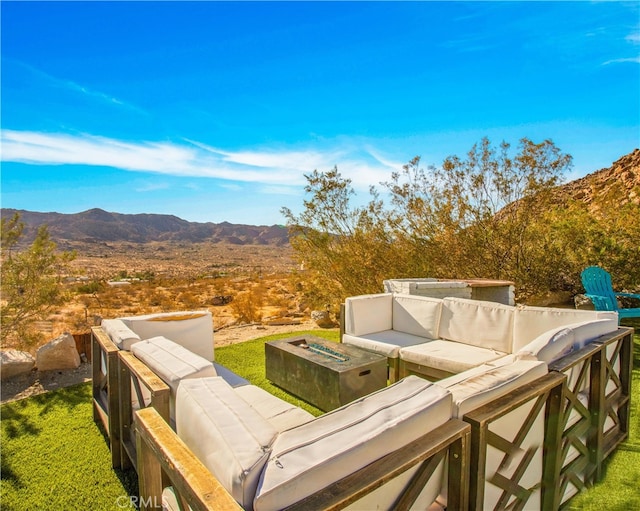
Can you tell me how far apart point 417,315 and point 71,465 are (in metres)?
3.62

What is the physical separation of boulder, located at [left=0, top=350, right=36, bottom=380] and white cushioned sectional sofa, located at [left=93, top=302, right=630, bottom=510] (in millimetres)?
3095

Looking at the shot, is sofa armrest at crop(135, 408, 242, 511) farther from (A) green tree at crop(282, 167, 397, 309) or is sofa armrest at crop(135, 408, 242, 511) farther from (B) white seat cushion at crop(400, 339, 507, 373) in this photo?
(A) green tree at crop(282, 167, 397, 309)

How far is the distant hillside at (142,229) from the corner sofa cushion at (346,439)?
150 feet

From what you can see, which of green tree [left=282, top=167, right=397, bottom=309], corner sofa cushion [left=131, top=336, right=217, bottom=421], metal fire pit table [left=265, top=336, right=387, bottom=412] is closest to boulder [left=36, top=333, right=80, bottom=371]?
metal fire pit table [left=265, top=336, right=387, bottom=412]

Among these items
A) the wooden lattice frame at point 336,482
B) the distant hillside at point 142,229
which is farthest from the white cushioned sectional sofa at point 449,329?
the distant hillside at point 142,229

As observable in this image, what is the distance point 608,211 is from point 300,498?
8438 millimetres

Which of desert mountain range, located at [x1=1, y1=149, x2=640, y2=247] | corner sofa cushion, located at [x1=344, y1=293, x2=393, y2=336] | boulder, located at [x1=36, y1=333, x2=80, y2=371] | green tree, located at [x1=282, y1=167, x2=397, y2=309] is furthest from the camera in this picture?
desert mountain range, located at [x1=1, y1=149, x2=640, y2=247]

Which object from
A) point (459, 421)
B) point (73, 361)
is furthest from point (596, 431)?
point (73, 361)

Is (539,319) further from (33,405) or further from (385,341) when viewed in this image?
(33,405)

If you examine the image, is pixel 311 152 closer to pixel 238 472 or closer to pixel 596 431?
pixel 596 431

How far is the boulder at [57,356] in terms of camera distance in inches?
190

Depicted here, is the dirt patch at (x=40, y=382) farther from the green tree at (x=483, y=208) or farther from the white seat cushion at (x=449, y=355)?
the green tree at (x=483, y=208)

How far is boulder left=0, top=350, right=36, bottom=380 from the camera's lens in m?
4.62

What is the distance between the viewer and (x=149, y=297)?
47.6ft
